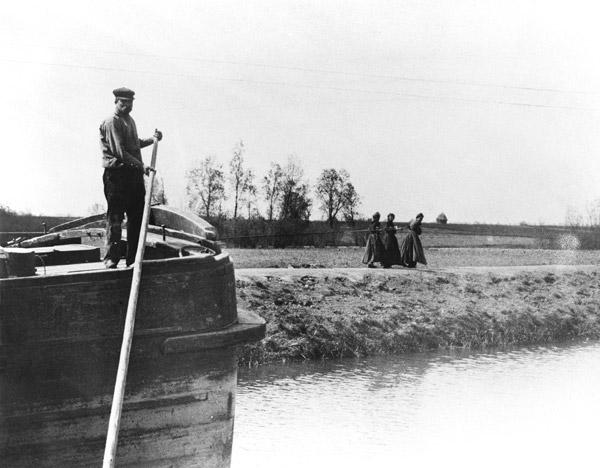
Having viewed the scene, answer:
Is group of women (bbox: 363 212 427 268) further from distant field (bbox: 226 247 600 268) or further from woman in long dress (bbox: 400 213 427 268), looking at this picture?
distant field (bbox: 226 247 600 268)

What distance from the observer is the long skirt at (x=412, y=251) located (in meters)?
24.3

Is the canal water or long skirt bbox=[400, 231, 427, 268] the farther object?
long skirt bbox=[400, 231, 427, 268]

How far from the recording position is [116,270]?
5.98m

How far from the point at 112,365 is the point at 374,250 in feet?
61.7

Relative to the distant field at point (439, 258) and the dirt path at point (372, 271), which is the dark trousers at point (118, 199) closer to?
the dirt path at point (372, 271)

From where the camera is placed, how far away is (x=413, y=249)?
24578mm

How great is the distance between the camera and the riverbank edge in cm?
1720

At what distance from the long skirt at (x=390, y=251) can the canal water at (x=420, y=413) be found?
7.12 meters

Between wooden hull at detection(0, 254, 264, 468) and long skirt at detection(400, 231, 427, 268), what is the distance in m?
18.0

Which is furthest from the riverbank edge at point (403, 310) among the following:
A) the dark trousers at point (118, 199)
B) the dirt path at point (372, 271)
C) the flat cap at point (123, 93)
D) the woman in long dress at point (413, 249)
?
the flat cap at point (123, 93)

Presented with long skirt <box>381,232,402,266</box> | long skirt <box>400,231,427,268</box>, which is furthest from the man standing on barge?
long skirt <box>400,231,427,268</box>

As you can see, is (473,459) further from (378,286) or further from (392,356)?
(378,286)

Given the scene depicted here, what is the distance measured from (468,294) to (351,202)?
1619 inches

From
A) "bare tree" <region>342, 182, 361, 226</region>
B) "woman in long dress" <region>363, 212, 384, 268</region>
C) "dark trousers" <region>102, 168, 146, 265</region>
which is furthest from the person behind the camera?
"bare tree" <region>342, 182, 361, 226</region>
